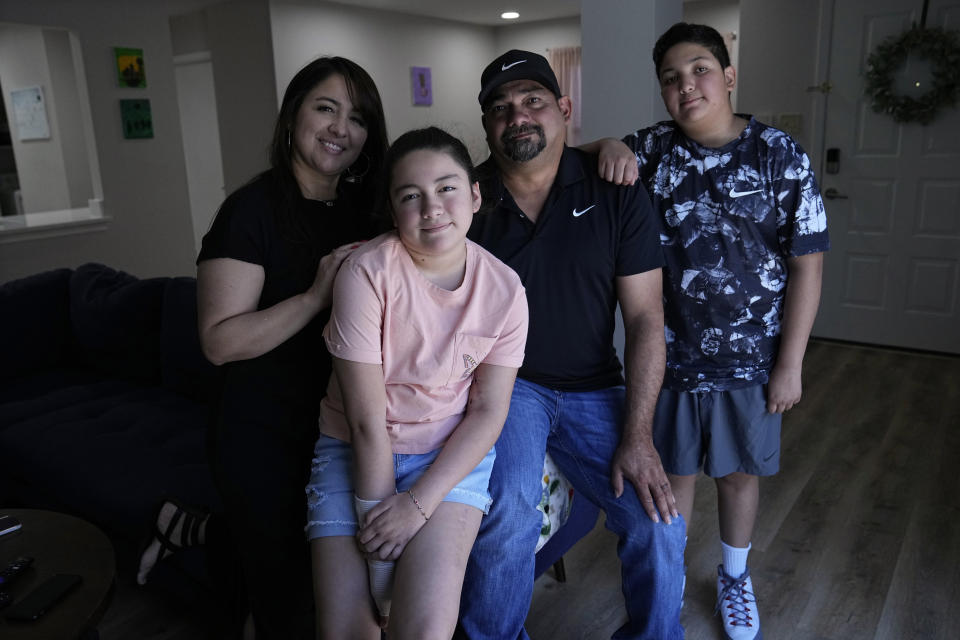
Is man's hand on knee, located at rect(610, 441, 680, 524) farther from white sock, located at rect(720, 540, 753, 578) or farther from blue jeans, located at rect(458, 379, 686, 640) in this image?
white sock, located at rect(720, 540, 753, 578)

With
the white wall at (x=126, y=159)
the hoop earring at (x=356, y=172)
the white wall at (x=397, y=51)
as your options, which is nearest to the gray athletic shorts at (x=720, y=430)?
the hoop earring at (x=356, y=172)

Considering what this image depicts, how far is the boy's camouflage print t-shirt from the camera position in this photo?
5.92 ft

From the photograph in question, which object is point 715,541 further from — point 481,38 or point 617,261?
point 481,38

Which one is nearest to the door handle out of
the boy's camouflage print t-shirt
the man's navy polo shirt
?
the boy's camouflage print t-shirt

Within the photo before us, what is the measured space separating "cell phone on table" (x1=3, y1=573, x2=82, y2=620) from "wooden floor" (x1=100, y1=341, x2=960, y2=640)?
568 millimetres

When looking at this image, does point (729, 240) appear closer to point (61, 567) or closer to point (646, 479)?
point (646, 479)

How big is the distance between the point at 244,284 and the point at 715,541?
186cm

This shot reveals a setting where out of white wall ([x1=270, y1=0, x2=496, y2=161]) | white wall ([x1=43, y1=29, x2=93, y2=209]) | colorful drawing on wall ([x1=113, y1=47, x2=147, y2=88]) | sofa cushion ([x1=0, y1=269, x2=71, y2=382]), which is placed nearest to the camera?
sofa cushion ([x1=0, y1=269, x2=71, y2=382])

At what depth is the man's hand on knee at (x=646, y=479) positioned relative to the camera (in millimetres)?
1623

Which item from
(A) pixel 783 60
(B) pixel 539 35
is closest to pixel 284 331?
(A) pixel 783 60

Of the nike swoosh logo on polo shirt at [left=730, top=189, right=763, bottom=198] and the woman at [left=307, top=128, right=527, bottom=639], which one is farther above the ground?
the nike swoosh logo on polo shirt at [left=730, top=189, right=763, bottom=198]

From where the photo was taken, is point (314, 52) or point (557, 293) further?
point (314, 52)

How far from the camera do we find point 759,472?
1.95 metres

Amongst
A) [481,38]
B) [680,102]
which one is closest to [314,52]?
[481,38]
